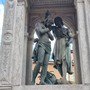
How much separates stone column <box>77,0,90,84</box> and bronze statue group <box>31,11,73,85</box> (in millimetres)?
850

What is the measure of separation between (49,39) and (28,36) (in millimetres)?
1039

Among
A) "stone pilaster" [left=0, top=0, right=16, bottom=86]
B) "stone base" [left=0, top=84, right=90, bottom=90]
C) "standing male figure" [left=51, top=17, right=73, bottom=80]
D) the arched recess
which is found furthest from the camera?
the arched recess

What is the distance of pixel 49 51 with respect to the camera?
8.34 meters

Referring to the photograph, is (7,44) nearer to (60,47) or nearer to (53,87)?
(53,87)

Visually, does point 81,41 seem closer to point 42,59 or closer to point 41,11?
point 42,59

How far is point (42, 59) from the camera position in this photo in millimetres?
8094

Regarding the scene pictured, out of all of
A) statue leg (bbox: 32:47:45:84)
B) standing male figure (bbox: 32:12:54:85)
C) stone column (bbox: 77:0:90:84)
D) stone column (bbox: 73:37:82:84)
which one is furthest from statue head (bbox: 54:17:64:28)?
statue leg (bbox: 32:47:45:84)

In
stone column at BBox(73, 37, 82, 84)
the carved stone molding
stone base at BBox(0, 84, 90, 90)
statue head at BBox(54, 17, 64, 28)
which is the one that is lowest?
stone base at BBox(0, 84, 90, 90)

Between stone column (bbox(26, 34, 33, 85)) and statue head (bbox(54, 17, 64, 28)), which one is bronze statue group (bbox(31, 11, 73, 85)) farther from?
stone column (bbox(26, 34, 33, 85))

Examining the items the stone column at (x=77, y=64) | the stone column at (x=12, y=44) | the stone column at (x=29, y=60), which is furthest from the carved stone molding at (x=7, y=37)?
the stone column at (x=77, y=64)

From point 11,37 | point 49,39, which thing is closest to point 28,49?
point 49,39

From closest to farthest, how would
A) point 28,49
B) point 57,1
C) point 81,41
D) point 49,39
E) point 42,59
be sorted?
point 81,41, point 42,59, point 49,39, point 28,49, point 57,1

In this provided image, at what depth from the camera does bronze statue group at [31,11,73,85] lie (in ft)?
26.5

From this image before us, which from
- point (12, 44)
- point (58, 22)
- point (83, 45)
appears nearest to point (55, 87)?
point (83, 45)
